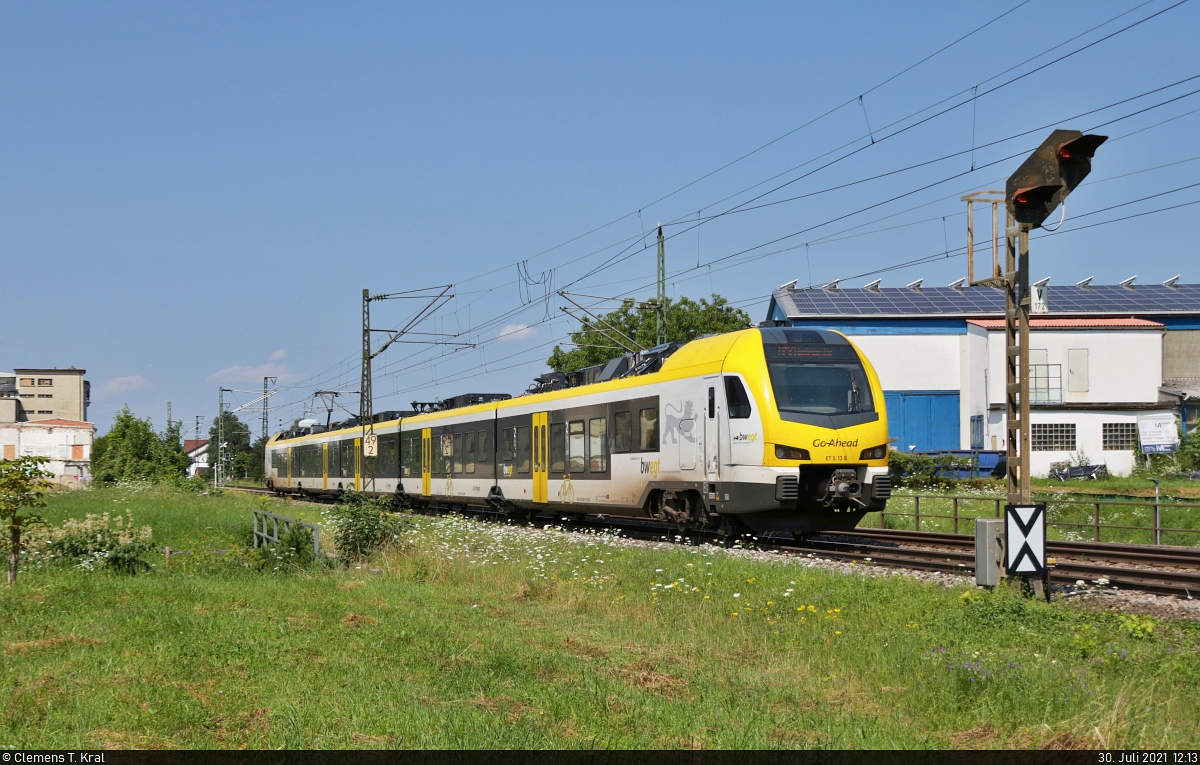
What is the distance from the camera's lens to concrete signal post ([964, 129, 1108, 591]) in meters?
10.7

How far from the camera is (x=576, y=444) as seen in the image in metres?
22.7

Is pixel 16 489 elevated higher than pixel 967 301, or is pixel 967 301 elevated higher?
pixel 967 301

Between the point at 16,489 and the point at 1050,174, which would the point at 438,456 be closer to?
the point at 16,489

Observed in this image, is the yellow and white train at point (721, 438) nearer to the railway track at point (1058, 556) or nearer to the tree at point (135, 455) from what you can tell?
the railway track at point (1058, 556)

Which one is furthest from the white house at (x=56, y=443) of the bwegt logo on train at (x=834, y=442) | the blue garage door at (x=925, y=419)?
the bwegt logo on train at (x=834, y=442)

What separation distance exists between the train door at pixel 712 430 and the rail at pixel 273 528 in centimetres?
632

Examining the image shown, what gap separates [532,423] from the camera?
2519 centimetres

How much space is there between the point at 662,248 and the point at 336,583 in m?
18.9

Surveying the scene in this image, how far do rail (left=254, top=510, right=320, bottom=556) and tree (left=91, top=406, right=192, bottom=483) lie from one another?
35.3 meters

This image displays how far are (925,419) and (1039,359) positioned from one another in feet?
19.8

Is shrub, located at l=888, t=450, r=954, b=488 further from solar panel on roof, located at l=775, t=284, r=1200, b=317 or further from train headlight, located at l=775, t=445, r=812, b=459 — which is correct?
train headlight, located at l=775, t=445, r=812, b=459

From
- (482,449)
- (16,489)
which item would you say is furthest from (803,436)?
(482,449)

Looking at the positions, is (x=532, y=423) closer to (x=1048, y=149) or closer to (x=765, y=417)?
(x=765, y=417)
